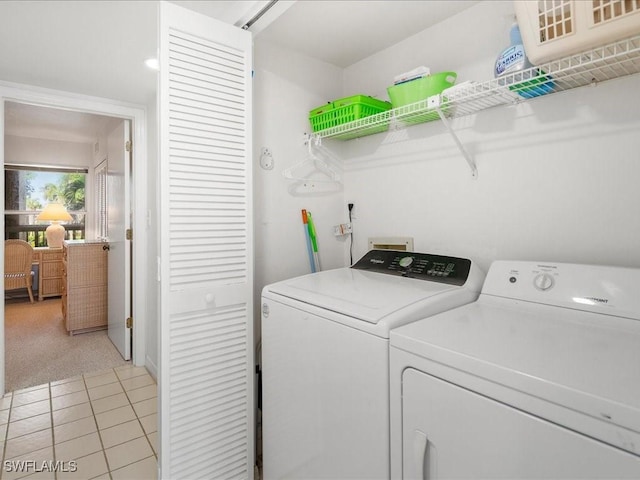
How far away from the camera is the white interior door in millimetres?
3139

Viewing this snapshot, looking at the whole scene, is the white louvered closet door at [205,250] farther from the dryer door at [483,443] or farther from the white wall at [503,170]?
the dryer door at [483,443]

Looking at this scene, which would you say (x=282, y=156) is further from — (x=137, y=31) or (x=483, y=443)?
(x=483, y=443)

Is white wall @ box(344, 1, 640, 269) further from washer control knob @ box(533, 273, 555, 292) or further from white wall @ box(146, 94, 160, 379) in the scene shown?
Result: white wall @ box(146, 94, 160, 379)

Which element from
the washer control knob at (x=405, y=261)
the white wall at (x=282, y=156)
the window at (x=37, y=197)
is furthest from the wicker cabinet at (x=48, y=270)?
the washer control knob at (x=405, y=261)

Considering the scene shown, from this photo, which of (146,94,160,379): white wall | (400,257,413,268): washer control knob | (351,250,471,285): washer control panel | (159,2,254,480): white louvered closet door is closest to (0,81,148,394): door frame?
(146,94,160,379): white wall

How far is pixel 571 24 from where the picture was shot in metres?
0.96

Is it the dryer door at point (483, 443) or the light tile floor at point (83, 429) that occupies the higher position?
the dryer door at point (483, 443)

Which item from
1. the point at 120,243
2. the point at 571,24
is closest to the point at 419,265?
the point at 571,24

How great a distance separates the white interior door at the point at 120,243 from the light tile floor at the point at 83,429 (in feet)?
1.77

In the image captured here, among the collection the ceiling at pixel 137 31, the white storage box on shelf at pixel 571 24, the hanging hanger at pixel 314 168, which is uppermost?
the ceiling at pixel 137 31

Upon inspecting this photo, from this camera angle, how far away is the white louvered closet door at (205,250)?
154 cm

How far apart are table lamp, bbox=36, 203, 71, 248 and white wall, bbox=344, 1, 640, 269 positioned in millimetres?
5581

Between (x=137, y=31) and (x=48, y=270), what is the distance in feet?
16.7

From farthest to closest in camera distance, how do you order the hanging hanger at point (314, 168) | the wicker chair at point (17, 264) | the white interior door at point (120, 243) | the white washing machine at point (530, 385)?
the wicker chair at point (17, 264) → the white interior door at point (120, 243) → the hanging hanger at point (314, 168) → the white washing machine at point (530, 385)
